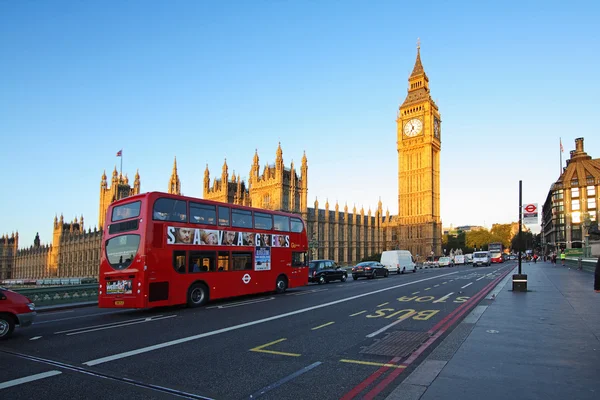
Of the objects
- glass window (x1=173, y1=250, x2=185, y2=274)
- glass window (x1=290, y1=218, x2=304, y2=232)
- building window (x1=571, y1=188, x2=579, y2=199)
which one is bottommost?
glass window (x1=173, y1=250, x2=185, y2=274)

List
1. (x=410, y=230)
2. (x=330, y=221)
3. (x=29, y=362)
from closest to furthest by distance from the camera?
(x=29, y=362), (x=330, y=221), (x=410, y=230)

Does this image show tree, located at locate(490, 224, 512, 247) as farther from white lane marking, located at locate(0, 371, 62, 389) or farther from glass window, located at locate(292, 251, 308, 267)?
white lane marking, located at locate(0, 371, 62, 389)

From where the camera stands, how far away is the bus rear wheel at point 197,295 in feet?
49.6

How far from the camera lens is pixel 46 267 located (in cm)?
11375

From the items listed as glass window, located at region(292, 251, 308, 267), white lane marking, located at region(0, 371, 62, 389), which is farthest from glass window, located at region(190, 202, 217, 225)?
white lane marking, located at region(0, 371, 62, 389)

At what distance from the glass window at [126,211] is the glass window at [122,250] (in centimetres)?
71

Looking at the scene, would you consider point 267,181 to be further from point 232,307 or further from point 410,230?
point 232,307

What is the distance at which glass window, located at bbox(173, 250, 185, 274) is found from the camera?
47.8 feet

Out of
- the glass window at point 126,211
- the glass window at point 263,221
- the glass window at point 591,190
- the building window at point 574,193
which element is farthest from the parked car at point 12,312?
the building window at point 574,193

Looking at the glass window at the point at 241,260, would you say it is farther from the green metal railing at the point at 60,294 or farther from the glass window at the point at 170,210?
the green metal railing at the point at 60,294

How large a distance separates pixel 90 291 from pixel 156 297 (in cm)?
697

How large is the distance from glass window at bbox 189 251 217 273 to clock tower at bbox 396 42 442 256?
82428 millimetres

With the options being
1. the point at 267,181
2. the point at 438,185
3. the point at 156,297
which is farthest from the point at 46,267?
the point at 156,297

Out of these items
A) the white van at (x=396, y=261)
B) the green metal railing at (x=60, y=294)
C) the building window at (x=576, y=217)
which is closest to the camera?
the green metal railing at (x=60, y=294)
